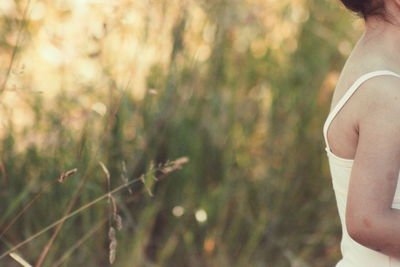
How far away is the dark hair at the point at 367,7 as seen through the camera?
1.78 metres

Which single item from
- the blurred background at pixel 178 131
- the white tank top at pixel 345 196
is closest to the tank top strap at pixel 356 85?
the white tank top at pixel 345 196

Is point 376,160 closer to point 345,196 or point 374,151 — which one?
point 374,151

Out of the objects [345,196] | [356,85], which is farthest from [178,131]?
[356,85]

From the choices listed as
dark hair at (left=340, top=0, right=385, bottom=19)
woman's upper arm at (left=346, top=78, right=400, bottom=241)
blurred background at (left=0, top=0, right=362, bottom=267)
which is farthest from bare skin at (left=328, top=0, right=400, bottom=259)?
blurred background at (left=0, top=0, right=362, bottom=267)

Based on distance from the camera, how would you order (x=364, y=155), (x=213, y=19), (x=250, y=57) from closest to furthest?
(x=364, y=155) < (x=213, y=19) < (x=250, y=57)

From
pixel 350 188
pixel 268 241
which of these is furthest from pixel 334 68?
pixel 350 188

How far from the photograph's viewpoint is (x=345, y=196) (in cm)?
185

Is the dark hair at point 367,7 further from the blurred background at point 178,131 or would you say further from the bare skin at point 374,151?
the blurred background at point 178,131

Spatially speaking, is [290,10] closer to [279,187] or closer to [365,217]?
[279,187]

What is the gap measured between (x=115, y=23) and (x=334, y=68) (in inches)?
54.0

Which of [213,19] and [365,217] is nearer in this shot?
[365,217]

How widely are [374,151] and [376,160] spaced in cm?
2

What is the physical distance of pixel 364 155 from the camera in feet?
5.39

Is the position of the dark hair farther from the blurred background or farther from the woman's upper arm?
the blurred background
